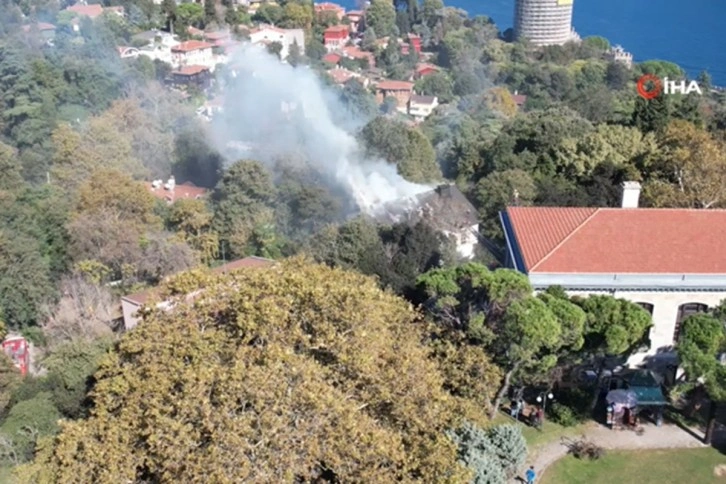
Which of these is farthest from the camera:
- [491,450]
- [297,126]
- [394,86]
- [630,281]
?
[394,86]

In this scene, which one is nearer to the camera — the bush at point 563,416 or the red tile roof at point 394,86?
the bush at point 563,416

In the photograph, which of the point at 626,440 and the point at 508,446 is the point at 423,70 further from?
the point at 508,446

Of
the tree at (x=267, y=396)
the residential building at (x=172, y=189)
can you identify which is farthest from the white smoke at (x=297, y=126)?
the tree at (x=267, y=396)

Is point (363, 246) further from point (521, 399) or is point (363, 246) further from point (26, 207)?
point (26, 207)

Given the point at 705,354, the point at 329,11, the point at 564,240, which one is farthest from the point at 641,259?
the point at 329,11

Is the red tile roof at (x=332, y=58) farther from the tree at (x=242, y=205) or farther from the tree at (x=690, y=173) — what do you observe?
the tree at (x=690, y=173)
